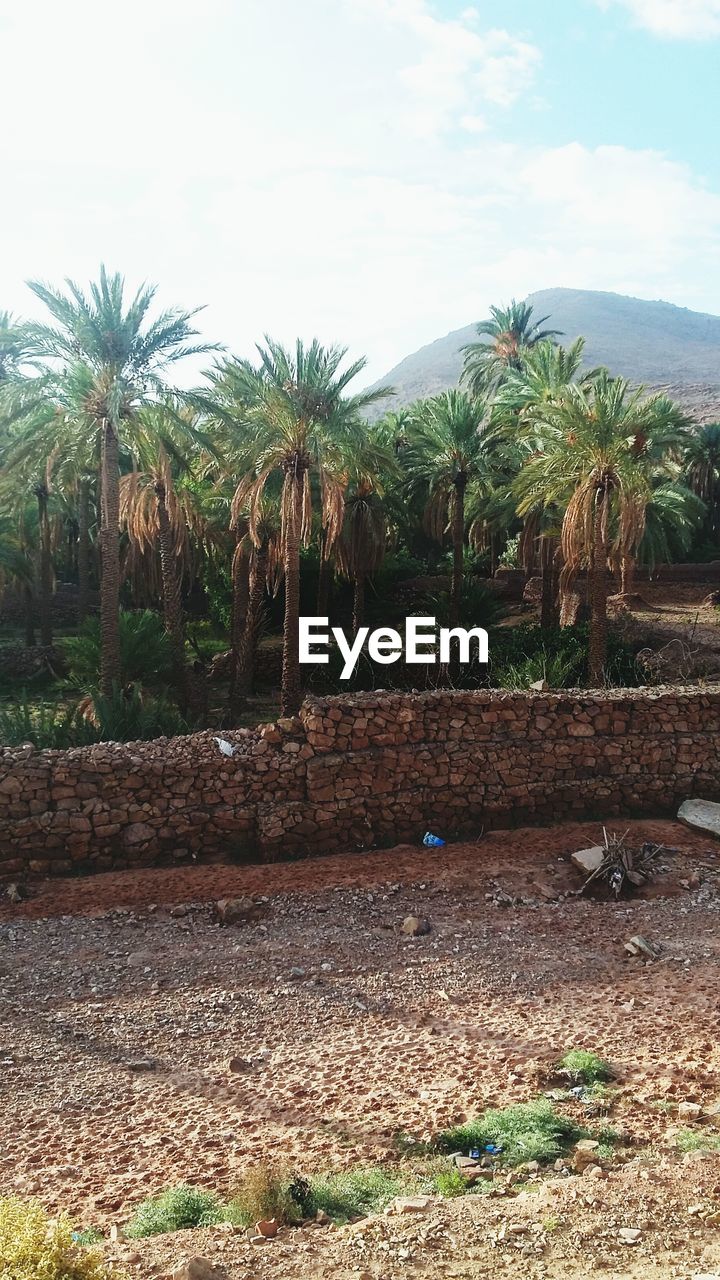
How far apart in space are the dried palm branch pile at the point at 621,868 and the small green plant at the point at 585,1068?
3.90m

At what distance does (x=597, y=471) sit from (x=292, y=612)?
6.71m

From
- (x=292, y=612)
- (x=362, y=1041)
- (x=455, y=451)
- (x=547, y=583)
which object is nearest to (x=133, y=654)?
(x=292, y=612)

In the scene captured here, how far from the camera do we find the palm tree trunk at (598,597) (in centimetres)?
1752

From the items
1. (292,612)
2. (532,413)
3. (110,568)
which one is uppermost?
(532,413)

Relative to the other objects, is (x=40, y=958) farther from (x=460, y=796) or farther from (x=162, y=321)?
(x=162, y=321)

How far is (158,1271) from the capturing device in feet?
13.3

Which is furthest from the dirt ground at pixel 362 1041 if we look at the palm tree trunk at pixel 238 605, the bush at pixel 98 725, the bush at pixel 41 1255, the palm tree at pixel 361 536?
the palm tree at pixel 361 536

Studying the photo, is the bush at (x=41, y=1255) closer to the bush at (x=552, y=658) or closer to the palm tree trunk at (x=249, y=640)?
the bush at (x=552, y=658)

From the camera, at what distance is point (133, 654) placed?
18672mm

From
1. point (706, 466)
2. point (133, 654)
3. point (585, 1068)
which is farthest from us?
point (706, 466)

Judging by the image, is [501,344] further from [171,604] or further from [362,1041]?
[362,1041]

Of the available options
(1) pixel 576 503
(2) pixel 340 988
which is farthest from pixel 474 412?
(2) pixel 340 988

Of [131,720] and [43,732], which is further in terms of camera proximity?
[131,720]

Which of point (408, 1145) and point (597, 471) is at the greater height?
point (597, 471)
